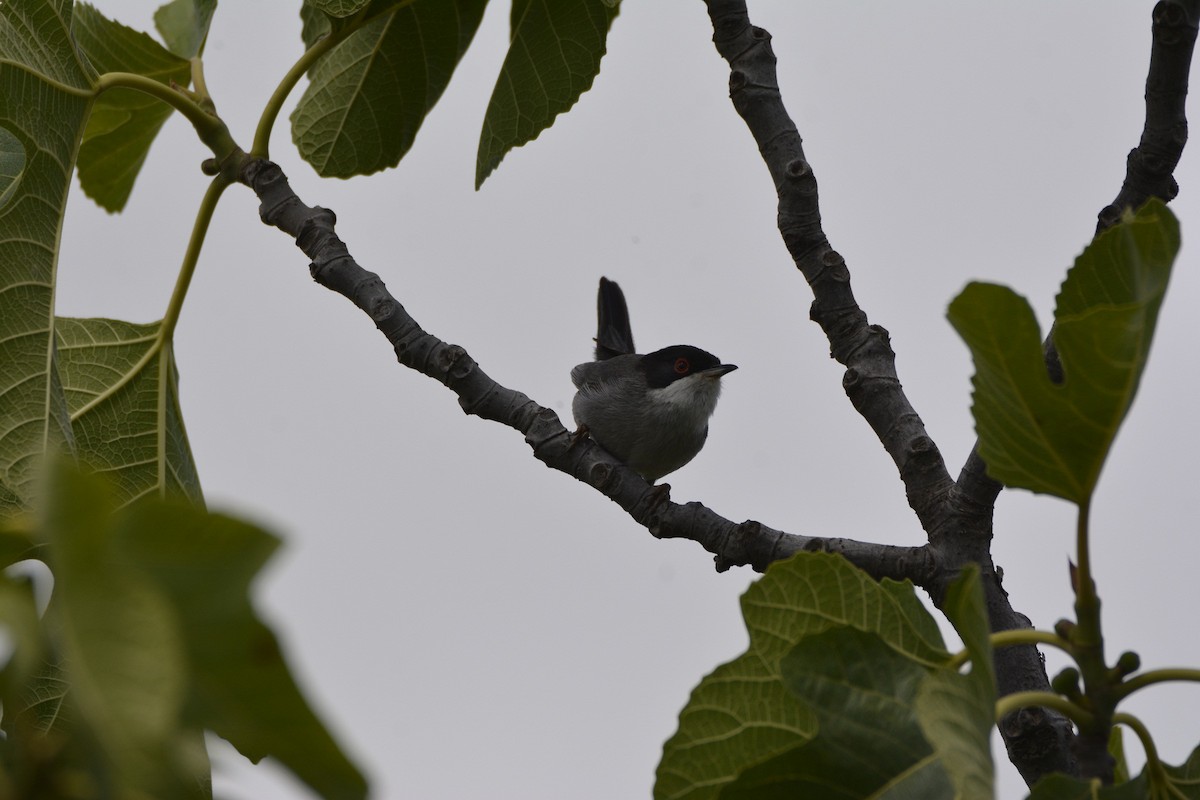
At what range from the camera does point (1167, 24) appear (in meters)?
2.67

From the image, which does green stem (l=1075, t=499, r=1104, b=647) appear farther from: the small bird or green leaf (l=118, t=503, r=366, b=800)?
the small bird

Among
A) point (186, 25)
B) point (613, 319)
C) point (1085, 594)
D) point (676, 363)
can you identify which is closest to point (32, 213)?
point (186, 25)

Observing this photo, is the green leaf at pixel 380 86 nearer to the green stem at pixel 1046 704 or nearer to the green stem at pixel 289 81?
the green stem at pixel 289 81

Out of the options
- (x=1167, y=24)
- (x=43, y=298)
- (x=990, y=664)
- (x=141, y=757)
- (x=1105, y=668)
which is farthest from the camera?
(x=43, y=298)

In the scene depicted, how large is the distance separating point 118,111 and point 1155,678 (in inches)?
144

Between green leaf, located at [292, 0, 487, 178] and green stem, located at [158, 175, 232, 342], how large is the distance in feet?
1.67

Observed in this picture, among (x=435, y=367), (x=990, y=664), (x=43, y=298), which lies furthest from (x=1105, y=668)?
(x=43, y=298)

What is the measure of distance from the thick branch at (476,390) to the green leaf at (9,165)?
89 cm

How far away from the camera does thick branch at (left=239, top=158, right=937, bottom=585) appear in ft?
10.7

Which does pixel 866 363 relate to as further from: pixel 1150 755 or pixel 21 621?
pixel 21 621

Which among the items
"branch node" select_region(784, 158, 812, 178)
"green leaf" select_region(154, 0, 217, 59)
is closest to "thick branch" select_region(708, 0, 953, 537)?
"branch node" select_region(784, 158, 812, 178)

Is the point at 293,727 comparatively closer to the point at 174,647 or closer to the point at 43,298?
the point at 174,647

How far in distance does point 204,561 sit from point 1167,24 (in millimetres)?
2612

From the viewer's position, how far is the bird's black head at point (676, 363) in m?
7.29
